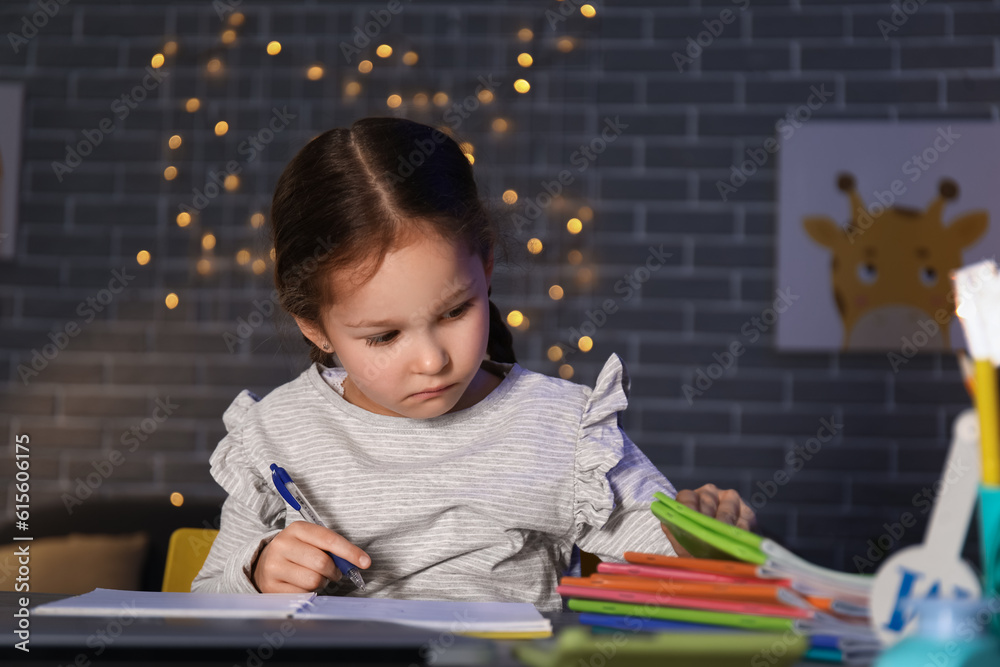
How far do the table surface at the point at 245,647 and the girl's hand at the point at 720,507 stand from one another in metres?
0.33

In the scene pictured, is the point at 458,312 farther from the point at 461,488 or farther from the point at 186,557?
the point at 186,557

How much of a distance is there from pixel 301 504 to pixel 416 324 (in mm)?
238

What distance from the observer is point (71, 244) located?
2.71 m

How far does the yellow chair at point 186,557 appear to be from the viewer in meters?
1.19

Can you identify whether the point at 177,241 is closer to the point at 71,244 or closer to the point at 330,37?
the point at 71,244

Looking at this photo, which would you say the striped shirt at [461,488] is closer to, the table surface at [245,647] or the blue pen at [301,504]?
the blue pen at [301,504]

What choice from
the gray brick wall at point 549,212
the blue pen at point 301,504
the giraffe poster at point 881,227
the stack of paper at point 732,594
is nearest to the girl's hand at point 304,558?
the blue pen at point 301,504

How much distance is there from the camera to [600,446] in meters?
0.99

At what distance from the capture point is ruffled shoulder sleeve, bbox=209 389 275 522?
1005mm

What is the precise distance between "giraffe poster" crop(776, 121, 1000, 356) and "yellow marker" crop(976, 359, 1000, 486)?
85.9 inches

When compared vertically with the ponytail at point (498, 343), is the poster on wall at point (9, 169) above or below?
above

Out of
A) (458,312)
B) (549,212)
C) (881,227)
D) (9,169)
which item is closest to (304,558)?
(458,312)

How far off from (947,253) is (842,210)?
0.30m

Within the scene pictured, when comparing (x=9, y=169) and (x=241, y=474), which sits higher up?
(x=9, y=169)
